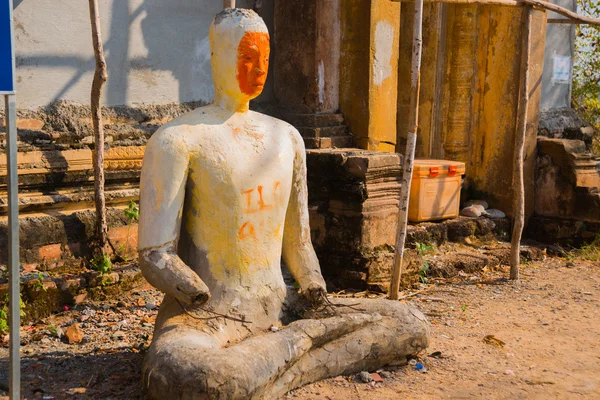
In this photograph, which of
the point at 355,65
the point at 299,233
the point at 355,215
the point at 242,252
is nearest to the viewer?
the point at 242,252

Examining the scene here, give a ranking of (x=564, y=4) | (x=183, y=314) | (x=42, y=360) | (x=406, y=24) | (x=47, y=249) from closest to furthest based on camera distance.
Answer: (x=183, y=314)
(x=42, y=360)
(x=47, y=249)
(x=406, y=24)
(x=564, y=4)

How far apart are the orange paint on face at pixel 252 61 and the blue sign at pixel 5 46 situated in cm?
118

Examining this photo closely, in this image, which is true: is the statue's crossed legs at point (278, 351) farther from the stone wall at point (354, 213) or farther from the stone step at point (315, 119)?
the stone step at point (315, 119)

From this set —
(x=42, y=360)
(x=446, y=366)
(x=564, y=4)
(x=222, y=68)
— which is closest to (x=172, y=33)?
(x=222, y=68)

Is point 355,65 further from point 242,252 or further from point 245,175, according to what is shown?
point 242,252

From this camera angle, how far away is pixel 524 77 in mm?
6309

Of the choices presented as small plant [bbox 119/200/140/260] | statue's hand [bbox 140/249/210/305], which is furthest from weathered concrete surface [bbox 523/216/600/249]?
statue's hand [bbox 140/249/210/305]

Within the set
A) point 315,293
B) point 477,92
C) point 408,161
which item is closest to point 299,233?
point 315,293

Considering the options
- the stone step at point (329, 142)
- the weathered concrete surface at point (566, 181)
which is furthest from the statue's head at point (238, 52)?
the weathered concrete surface at point (566, 181)

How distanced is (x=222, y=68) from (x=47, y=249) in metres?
1.94

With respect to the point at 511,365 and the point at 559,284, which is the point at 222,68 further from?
the point at 559,284

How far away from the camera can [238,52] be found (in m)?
3.80

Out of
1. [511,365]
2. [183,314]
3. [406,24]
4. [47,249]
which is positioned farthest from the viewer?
[406,24]

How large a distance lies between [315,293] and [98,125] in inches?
78.8
